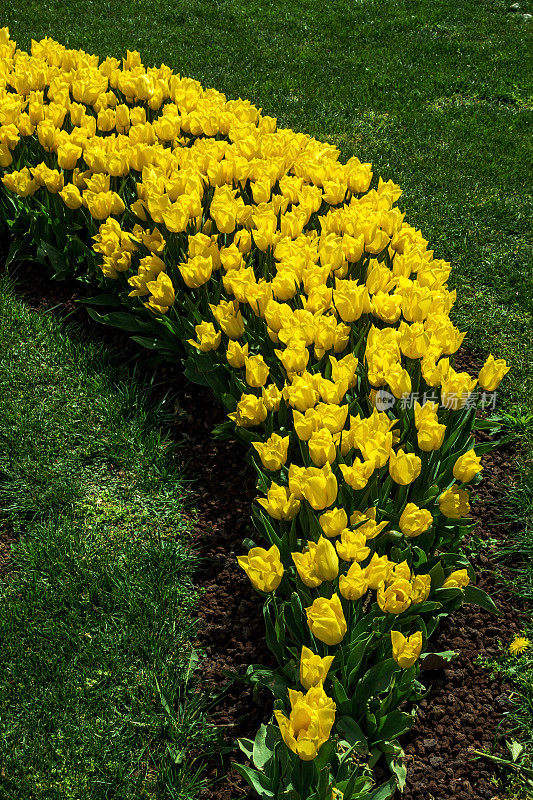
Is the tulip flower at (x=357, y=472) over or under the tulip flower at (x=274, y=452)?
over

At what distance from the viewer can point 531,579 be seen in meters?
2.80

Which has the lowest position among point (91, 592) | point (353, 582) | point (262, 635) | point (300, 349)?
point (91, 592)

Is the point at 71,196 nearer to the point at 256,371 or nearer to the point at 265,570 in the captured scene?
the point at 256,371

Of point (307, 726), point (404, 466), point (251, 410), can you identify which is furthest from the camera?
point (251, 410)

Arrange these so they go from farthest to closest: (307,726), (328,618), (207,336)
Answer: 1. (207,336)
2. (328,618)
3. (307,726)

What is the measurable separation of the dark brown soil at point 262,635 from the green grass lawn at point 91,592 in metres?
0.09

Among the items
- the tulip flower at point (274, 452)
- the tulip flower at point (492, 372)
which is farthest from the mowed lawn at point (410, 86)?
the tulip flower at point (274, 452)

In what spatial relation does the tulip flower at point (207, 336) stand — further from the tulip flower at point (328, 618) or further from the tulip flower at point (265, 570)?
the tulip flower at point (328, 618)

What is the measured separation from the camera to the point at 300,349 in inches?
104

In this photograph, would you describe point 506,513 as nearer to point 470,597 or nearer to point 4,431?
point 470,597

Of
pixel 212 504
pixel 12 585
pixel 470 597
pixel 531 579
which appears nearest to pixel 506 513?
pixel 531 579

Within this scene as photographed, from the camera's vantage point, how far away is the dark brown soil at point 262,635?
2301mm

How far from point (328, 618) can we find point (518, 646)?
1002mm

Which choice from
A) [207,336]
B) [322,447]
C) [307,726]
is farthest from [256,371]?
[307,726]
